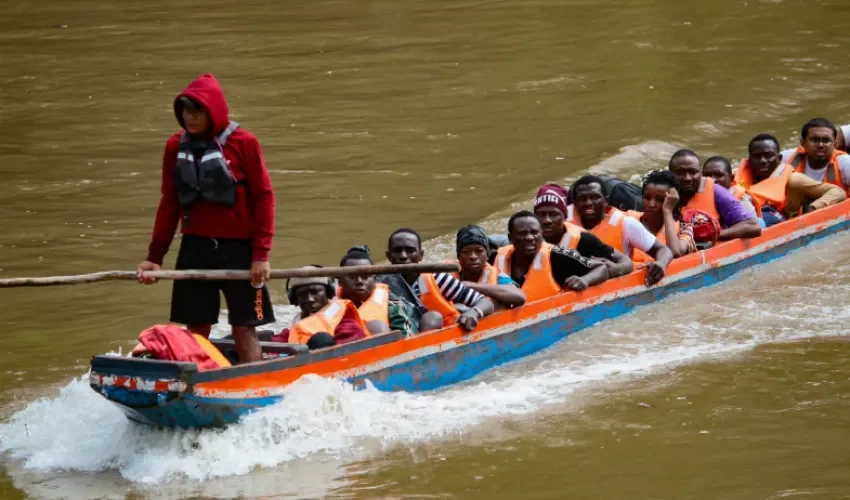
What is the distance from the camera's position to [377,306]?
7918 mm

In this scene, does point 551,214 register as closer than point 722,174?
Yes

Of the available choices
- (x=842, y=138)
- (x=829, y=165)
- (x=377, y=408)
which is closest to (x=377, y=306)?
(x=377, y=408)

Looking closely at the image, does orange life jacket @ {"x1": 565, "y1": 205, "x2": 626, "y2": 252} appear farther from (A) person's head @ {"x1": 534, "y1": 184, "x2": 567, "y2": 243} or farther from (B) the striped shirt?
(B) the striped shirt

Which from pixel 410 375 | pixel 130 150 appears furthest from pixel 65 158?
pixel 410 375

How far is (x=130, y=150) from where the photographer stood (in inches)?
557

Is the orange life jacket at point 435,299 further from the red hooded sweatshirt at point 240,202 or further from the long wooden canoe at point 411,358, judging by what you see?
the red hooded sweatshirt at point 240,202

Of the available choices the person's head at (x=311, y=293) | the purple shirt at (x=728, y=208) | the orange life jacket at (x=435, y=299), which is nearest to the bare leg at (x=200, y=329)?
the person's head at (x=311, y=293)

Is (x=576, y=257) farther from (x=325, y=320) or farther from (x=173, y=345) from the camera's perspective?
(x=173, y=345)

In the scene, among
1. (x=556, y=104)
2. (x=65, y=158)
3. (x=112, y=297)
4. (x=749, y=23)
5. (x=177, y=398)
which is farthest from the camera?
(x=749, y=23)

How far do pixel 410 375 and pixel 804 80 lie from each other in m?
10.2

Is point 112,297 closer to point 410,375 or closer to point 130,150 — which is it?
point 410,375

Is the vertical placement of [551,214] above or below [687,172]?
below

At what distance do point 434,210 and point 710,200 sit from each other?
2.96 m

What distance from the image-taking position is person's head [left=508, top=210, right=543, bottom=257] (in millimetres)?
8492
